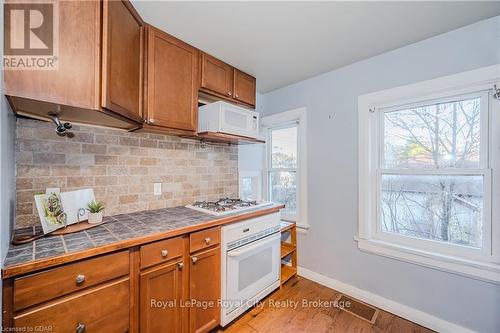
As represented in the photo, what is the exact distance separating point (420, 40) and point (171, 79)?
6.63ft

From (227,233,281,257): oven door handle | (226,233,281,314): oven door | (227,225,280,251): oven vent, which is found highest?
(227,225,280,251): oven vent

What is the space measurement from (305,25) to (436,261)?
6.73ft

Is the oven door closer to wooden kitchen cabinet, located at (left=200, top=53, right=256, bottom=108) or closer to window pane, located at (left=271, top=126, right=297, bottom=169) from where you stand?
window pane, located at (left=271, top=126, right=297, bottom=169)

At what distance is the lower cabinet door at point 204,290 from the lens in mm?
1388

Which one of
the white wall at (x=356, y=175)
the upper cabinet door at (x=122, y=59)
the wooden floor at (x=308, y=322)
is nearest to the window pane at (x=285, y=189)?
the white wall at (x=356, y=175)

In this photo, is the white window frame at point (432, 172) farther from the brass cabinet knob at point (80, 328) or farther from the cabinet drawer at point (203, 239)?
the brass cabinet knob at point (80, 328)

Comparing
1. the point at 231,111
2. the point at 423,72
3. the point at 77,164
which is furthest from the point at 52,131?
the point at 423,72

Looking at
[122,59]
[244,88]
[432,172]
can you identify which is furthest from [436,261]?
[122,59]

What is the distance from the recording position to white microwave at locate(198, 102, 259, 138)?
1.78 metres

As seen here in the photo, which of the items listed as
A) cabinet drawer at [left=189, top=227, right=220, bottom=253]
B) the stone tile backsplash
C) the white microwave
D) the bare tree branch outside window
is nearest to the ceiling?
the white microwave

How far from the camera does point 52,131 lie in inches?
52.2

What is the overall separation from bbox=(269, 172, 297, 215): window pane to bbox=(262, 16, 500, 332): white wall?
28 cm

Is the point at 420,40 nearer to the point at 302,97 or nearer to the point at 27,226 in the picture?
the point at 302,97

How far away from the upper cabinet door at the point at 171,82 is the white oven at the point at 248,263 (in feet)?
3.11
